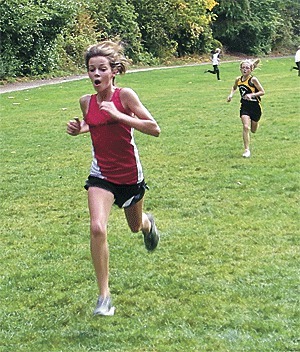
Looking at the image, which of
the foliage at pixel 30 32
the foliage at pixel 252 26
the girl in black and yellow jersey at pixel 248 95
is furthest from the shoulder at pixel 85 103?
the foliage at pixel 252 26

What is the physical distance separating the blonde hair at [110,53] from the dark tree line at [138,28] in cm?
545

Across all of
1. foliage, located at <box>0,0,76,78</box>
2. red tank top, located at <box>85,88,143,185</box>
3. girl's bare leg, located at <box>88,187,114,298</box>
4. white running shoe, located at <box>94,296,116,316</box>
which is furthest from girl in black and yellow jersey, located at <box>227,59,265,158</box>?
foliage, located at <box>0,0,76,78</box>

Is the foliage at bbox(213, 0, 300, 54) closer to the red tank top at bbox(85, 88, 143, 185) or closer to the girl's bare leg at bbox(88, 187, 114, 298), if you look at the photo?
the red tank top at bbox(85, 88, 143, 185)

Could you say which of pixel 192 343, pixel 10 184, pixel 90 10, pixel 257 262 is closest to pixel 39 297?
pixel 192 343

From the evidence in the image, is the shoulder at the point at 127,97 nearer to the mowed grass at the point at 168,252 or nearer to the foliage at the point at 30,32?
the mowed grass at the point at 168,252

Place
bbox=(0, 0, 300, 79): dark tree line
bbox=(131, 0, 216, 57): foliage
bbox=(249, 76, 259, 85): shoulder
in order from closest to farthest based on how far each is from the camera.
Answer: bbox=(249, 76, 259, 85): shoulder
bbox=(0, 0, 300, 79): dark tree line
bbox=(131, 0, 216, 57): foliage

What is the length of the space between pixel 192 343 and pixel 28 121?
39.7 ft

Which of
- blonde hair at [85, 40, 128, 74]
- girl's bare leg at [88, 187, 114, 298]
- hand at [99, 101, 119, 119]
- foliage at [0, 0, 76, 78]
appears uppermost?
blonde hair at [85, 40, 128, 74]

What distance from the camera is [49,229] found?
22.9 feet

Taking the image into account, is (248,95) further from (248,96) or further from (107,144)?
(107,144)

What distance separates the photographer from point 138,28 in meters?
37.7

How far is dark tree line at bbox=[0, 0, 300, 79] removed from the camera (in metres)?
26.8

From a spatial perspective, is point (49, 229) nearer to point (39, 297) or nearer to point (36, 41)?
point (39, 297)

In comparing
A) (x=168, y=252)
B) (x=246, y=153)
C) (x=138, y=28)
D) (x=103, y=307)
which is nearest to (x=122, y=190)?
(x=103, y=307)
